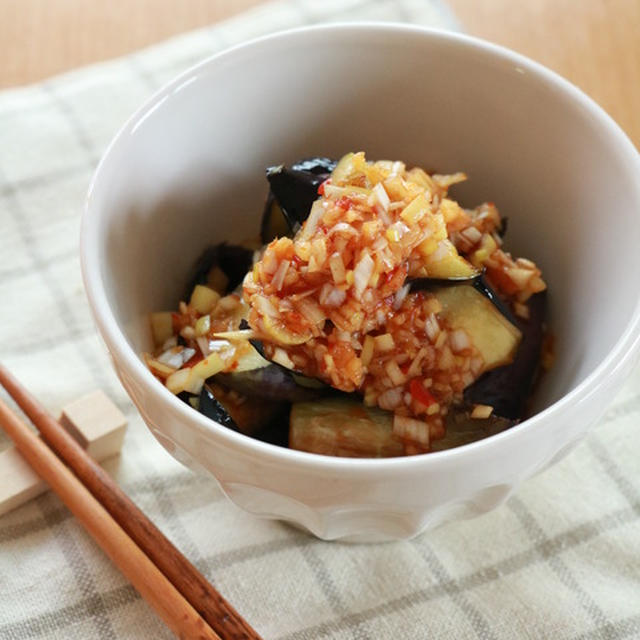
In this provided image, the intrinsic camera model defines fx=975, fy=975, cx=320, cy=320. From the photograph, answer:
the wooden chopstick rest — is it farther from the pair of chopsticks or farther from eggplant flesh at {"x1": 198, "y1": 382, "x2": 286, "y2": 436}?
eggplant flesh at {"x1": 198, "y1": 382, "x2": 286, "y2": 436}

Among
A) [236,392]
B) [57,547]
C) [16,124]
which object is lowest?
[57,547]

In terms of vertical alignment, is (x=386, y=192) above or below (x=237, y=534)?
above

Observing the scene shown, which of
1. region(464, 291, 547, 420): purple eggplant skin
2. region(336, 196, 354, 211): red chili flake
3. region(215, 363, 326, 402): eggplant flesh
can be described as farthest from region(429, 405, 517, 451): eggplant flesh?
region(336, 196, 354, 211): red chili flake

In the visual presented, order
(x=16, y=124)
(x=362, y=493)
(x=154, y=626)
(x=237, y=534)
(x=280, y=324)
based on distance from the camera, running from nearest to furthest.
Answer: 1. (x=362, y=493)
2. (x=280, y=324)
3. (x=154, y=626)
4. (x=237, y=534)
5. (x=16, y=124)

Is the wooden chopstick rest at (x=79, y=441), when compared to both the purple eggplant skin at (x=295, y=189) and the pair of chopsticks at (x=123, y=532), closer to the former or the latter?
the pair of chopsticks at (x=123, y=532)

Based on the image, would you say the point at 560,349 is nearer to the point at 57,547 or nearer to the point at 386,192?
the point at 386,192

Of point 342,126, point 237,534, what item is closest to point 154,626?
point 237,534

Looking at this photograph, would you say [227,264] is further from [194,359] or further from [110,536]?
[110,536]

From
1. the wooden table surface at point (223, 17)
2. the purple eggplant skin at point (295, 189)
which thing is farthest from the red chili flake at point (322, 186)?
the wooden table surface at point (223, 17)
